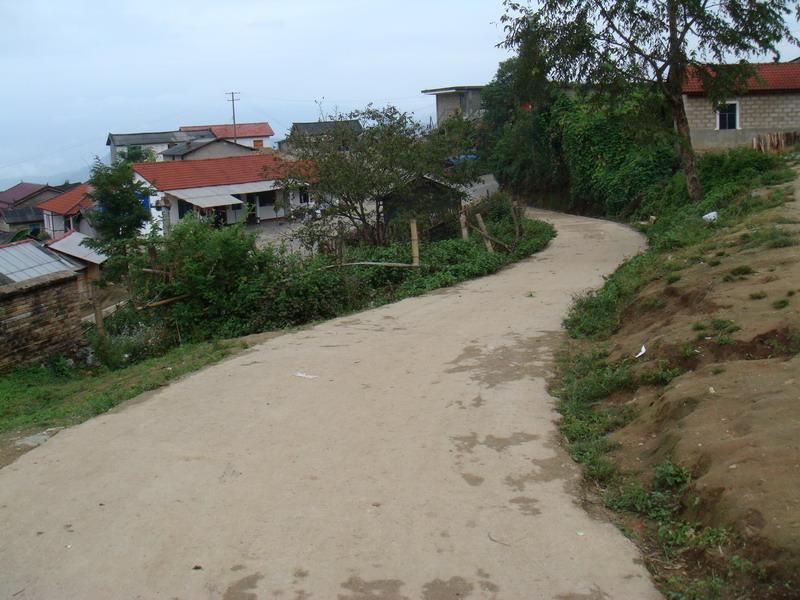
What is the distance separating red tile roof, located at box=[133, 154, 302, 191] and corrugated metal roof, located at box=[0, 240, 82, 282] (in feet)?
69.1

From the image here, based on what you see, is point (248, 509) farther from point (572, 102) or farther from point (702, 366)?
point (572, 102)

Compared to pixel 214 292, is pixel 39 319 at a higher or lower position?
lower

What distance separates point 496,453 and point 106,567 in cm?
328

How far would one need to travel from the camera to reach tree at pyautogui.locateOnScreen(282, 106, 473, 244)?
853 inches

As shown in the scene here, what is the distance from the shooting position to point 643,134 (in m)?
22.0

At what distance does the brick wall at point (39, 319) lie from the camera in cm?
1406

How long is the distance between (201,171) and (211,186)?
4.73 feet

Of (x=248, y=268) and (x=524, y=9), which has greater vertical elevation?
(x=524, y=9)

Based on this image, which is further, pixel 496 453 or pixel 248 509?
pixel 496 453

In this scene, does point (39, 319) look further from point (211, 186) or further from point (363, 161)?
point (211, 186)

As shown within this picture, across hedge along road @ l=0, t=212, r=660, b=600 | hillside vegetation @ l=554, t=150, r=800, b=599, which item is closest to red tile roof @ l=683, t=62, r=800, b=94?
hillside vegetation @ l=554, t=150, r=800, b=599

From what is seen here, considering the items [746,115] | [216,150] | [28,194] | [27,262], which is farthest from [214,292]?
[28,194]

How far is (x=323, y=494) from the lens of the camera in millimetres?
6180

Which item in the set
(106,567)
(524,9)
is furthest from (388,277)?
(106,567)
